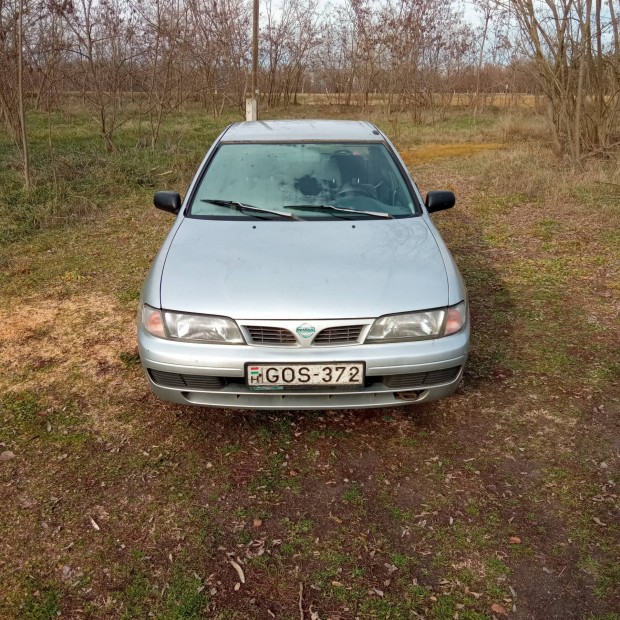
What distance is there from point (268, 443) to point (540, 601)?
1386mm

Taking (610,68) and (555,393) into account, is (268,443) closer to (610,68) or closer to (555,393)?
(555,393)

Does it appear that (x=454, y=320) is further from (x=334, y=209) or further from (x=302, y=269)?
(x=334, y=209)

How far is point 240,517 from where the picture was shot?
2.36 metres

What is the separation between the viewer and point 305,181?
356cm

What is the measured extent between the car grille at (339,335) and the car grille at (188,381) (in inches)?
19.2

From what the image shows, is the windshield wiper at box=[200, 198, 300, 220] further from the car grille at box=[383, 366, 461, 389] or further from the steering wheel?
the car grille at box=[383, 366, 461, 389]

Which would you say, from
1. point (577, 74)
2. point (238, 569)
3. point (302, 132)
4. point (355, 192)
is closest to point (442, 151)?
point (577, 74)

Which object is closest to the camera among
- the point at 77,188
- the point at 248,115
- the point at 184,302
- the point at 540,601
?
the point at 540,601

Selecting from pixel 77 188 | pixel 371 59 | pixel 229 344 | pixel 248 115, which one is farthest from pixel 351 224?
pixel 371 59

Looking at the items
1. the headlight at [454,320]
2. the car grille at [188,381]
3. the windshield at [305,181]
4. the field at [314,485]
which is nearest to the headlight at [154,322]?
the car grille at [188,381]

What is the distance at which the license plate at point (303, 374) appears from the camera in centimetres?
243

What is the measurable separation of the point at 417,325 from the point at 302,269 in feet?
2.00

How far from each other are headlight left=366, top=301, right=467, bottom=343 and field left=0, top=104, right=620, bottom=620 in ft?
2.06

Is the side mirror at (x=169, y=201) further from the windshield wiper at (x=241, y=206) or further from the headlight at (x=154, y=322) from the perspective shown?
the headlight at (x=154, y=322)
